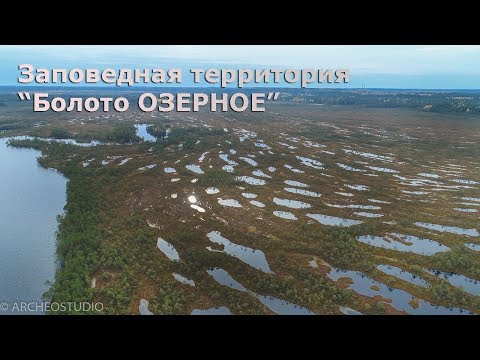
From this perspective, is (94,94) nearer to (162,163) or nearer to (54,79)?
(54,79)

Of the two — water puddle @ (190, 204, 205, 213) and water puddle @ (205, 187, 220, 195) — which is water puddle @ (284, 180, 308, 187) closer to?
water puddle @ (205, 187, 220, 195)

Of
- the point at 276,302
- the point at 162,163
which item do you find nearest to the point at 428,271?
the point at 276,302

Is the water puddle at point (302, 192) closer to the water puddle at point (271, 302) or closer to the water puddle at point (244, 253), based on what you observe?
the water puddle at point (244, 253)

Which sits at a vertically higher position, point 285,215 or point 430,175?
point 430,175

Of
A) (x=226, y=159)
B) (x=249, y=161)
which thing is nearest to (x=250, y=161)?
(x=249, y=161)

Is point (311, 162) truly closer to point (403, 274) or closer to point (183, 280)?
point (403, 274)
